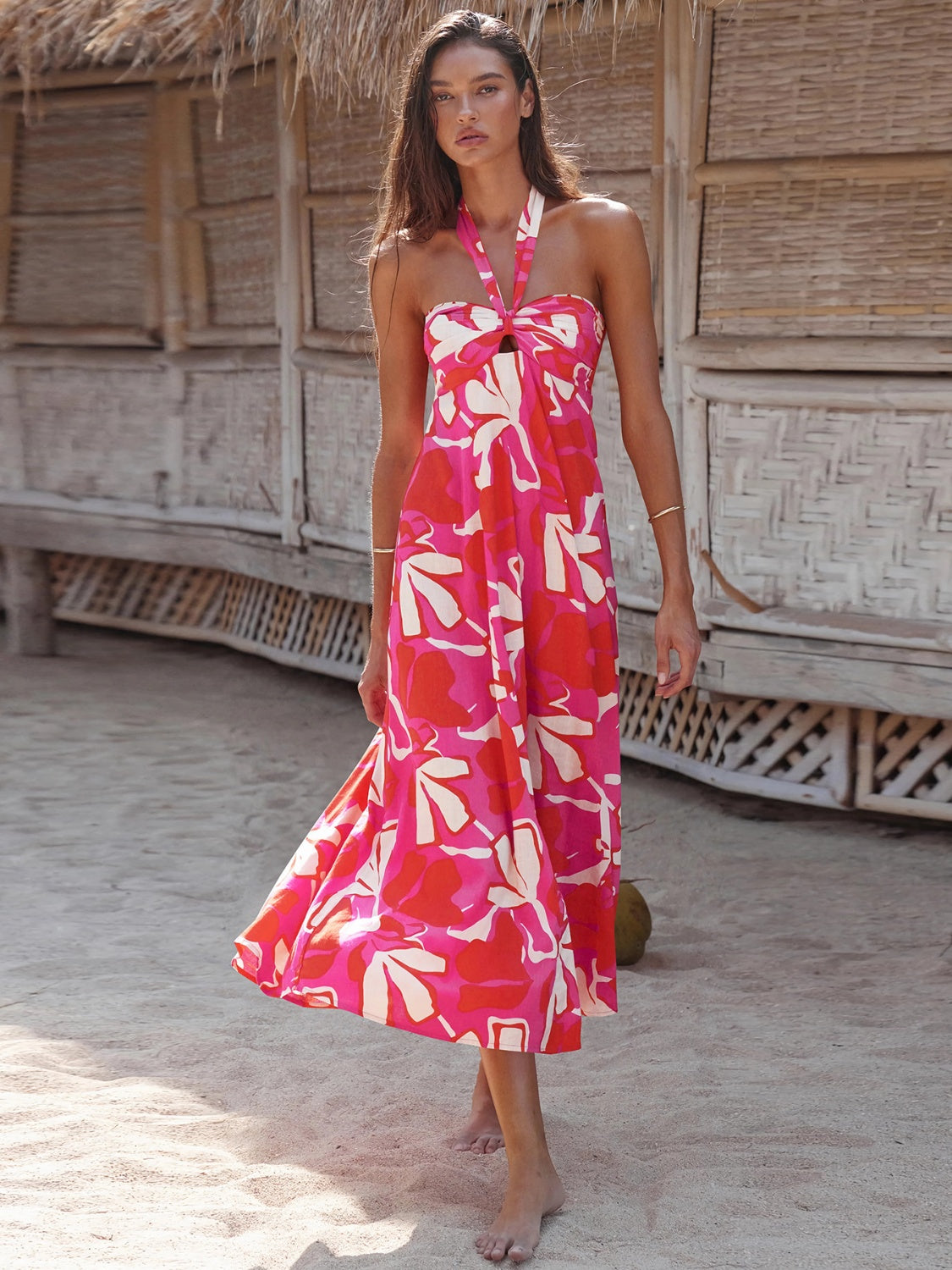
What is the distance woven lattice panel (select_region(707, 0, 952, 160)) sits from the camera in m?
4.20

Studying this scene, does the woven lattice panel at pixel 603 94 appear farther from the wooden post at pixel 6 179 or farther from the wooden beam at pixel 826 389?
the wooden post at pixel 6 179

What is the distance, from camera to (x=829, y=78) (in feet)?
14.3

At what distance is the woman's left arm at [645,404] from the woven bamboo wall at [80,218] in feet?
17.1

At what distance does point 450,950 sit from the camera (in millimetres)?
2289

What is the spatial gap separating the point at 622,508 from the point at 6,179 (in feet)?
13.6

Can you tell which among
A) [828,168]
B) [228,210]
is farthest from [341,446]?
[828,168]

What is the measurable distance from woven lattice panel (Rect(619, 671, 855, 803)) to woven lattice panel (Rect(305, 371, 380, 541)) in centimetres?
152

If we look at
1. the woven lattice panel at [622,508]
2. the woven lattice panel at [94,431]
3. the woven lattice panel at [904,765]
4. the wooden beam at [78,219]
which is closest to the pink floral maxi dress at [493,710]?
the woven lattice panel at [904,765]

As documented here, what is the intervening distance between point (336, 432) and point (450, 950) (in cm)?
420

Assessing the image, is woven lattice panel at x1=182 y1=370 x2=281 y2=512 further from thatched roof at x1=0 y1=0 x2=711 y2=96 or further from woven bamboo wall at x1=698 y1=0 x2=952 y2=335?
woven bamboo wall at x1=698 y1=0 x2=952 y2=335

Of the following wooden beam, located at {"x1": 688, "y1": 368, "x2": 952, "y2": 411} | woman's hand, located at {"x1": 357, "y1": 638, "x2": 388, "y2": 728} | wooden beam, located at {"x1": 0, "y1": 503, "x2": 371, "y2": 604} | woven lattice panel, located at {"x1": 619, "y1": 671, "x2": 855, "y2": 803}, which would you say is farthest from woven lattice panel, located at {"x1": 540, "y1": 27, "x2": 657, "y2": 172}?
woman's hand, located at {"x1": 357, "y1": 638, "x2": 388, "y2": 728}

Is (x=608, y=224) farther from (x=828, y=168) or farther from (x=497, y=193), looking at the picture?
(x=828, y=168)

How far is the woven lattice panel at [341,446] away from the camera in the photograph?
19.9ft

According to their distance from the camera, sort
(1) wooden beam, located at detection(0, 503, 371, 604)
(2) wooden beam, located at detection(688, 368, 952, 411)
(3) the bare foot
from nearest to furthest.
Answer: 1. (3) the bare foot
2. (2) wooden beam, located at detection(688, 368, 952, 411)
3. (1) wooden beam, located at detection(0, 503, 371, 604)
